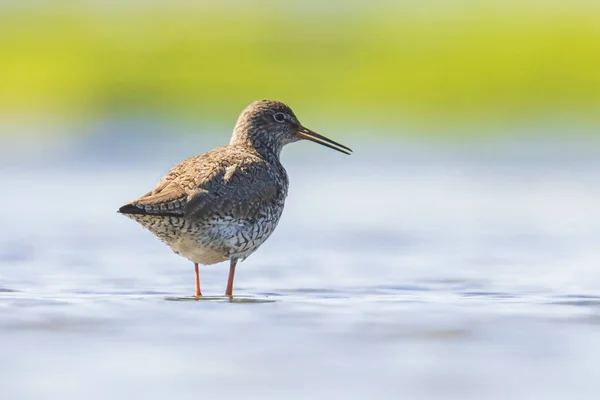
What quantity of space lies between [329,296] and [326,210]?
6.11 m

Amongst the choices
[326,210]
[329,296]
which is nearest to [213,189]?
[329,296]

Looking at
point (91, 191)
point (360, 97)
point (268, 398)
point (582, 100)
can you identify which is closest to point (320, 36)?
point (360, 97)

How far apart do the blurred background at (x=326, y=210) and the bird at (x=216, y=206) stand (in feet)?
1.33

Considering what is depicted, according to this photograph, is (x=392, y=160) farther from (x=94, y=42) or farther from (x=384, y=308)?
(x=94, y=42)

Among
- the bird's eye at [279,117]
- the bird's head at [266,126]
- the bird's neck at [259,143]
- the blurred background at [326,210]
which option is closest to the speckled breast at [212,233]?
the blurred background at [326,210]

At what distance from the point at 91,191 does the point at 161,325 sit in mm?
9294

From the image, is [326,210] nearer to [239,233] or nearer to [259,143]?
[259,143]

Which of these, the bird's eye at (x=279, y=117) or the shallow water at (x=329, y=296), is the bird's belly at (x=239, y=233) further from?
the bird's eye at (x=279, y=117)

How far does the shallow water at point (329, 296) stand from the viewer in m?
6.30

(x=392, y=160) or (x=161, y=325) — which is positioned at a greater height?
(x=392, y=160)

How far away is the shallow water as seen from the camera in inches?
248

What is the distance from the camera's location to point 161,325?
25.0 ft

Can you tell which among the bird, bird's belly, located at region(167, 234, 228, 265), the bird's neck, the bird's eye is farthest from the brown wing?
the bird's eye

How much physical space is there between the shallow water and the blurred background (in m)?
0.03
